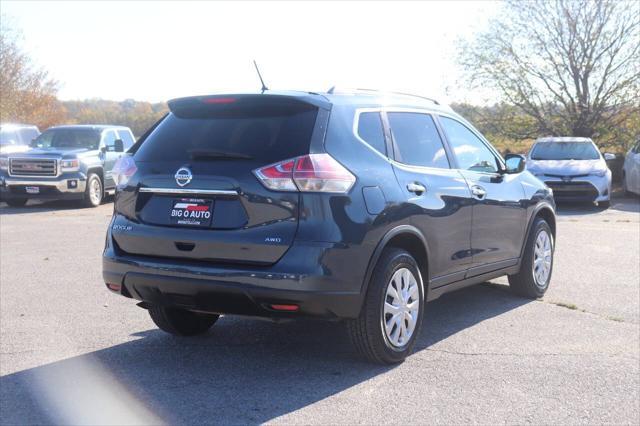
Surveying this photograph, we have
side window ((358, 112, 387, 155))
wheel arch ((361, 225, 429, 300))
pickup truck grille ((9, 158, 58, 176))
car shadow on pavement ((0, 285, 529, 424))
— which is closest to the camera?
car shadow on pavement ((0, 285, 529, 424))

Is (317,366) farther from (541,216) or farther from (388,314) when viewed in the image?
(541,216)

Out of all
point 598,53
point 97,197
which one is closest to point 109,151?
point 97,197

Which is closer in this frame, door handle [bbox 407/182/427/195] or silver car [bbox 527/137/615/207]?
door handle [bbox 407/182/427/195]

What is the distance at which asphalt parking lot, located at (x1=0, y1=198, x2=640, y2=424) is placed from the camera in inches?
173

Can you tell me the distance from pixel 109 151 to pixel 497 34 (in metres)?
14.2

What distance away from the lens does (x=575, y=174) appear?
687 inches

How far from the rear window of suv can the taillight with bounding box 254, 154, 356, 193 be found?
6 centimetres

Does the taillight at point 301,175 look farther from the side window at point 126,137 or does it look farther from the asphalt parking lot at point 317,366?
the side window at point 126,137

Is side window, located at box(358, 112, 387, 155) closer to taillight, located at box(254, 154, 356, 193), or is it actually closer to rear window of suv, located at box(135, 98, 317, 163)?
rear window of suv, located at box(135, 98, 317, 163)

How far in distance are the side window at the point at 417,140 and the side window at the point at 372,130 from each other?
0.50 feet

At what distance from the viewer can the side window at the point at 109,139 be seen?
18.8 meters

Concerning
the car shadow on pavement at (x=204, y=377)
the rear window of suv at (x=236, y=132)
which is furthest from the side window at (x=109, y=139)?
the rear window of suv at (x=236, y=132)

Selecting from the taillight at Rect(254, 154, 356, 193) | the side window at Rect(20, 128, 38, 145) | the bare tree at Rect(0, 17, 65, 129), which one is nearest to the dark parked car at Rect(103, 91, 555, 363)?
the taillight at Rect(254, 154, 356, 193)

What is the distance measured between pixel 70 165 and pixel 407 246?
13546 millimetres
